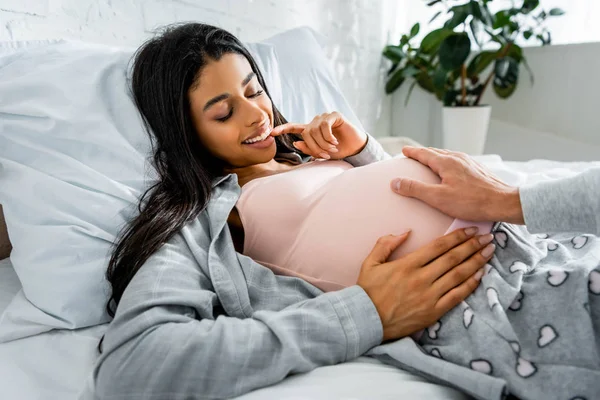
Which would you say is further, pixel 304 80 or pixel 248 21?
pixel 248 21

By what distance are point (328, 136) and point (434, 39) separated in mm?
1838

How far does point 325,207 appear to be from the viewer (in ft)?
2.60

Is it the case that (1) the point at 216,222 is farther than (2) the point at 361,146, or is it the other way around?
(2) the point at 361,146

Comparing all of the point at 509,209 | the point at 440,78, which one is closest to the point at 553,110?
the point at 440,78

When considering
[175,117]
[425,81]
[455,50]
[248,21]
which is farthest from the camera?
[425,81]

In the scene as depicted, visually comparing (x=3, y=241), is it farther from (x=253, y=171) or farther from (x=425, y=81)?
(x=425, y=81)

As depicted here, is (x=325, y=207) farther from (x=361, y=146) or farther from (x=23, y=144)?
(x=23, y=144)

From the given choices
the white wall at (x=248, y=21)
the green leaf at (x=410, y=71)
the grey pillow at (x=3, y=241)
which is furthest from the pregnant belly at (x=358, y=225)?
the green leaf at (x=410, y=71)

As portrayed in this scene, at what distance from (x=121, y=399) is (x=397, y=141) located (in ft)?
6.79

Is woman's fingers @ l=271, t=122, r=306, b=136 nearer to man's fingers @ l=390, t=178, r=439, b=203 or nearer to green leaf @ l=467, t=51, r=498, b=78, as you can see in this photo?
man's fingers @ l=390, t=178, r=439, b=203

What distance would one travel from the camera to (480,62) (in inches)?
101

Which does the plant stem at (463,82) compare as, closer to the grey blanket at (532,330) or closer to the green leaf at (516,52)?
the green leaf at (516,52)

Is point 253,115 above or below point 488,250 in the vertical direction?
above

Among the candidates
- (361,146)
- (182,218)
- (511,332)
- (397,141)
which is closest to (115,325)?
(182,218)
